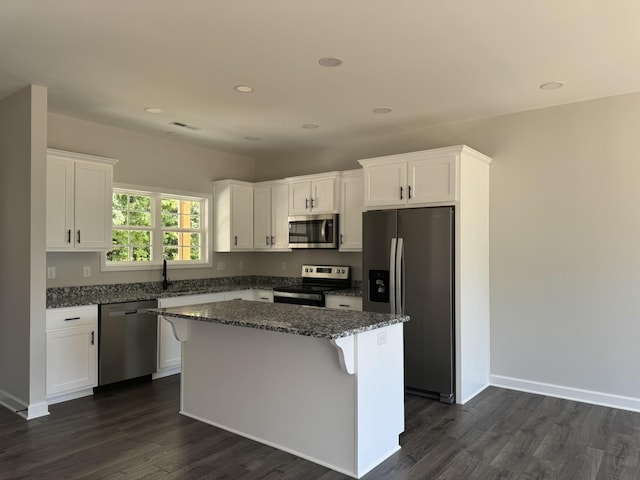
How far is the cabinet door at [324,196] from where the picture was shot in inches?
214

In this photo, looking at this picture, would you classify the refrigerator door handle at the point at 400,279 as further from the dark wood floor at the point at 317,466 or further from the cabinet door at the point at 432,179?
the dark wood floor at the point at 317,466

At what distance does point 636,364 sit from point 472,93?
8.70 feet

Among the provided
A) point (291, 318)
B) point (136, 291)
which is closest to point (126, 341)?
point (136, 291)

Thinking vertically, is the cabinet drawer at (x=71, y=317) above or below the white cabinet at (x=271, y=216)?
below

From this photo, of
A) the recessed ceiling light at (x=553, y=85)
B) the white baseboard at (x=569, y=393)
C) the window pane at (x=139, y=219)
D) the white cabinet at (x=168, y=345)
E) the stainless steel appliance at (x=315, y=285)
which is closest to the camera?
the recessed ceiling light at (x=553, y=85)

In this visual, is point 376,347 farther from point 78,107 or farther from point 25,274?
point 78,107

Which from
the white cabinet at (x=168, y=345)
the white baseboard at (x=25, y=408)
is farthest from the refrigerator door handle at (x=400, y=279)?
the white baseboard at (x=25, y=408)

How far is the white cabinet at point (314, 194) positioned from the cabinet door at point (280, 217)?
0.47 ft

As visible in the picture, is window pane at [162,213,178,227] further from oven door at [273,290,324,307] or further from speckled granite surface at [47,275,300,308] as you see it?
oven door at [273,290,324,307]

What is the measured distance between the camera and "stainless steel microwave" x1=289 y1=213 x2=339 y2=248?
214 inches

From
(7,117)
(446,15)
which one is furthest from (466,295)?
(7,117)

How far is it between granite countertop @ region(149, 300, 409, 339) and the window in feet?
6.91

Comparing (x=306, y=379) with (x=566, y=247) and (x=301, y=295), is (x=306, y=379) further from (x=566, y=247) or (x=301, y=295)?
(x=566, y=247)

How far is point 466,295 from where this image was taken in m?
4.23
